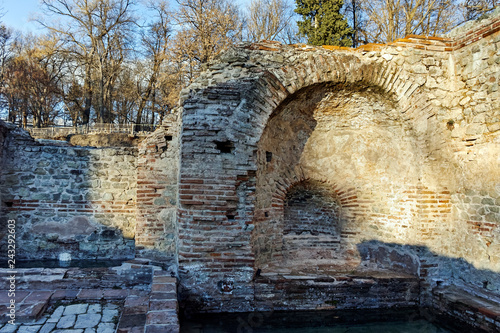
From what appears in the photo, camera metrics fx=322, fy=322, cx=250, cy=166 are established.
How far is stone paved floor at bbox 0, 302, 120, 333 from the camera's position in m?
3.12

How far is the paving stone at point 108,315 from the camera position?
3397 mm

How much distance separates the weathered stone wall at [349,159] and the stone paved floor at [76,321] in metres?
0.95

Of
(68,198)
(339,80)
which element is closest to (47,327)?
(68,198)

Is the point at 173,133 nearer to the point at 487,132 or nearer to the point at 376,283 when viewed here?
the point at 376,283

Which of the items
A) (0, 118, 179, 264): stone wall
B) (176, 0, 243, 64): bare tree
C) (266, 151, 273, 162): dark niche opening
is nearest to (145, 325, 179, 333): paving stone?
(0, 118, 179, 264): stone wall

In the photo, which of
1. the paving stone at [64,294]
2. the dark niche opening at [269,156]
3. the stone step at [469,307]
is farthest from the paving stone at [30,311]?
the stone step at [469,307]

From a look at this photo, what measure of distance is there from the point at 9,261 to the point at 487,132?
7.35 meters

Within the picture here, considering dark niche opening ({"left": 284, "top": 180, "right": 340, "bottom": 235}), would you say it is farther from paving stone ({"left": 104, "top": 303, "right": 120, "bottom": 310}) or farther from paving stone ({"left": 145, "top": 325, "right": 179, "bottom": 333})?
paving stone ({"left": 145, "top": 325, "right": 179, "bottom": 333})

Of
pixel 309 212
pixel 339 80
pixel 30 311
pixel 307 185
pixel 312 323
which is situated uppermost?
pixel 339 80

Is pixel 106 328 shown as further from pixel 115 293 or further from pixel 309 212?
pixel 309 212

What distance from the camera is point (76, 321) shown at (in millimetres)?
3320

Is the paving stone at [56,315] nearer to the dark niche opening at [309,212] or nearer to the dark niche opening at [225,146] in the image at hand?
the dark niche opening at [225,146]

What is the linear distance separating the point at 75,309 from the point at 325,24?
15.3 metres

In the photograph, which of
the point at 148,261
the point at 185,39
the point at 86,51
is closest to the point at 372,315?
the point at 148,261
